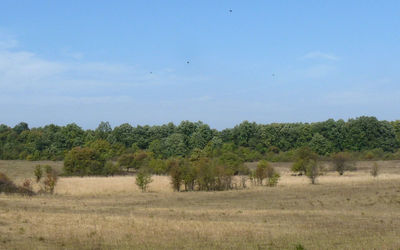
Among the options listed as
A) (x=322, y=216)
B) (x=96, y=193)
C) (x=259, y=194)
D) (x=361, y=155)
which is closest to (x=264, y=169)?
(x=259, y=194)

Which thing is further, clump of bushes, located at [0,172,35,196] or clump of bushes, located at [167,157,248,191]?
clump of bushes, located at [167,157,248,191]

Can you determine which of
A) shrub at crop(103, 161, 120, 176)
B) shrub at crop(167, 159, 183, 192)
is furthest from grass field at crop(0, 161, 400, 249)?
shrub at crop(103, 161, 120, 176)

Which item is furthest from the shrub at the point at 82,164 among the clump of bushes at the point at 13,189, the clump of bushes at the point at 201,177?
the clump of bushes at the point at 201,177

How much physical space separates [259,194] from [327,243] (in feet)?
91.3

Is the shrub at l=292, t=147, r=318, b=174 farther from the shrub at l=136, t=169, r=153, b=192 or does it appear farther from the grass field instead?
the grass field

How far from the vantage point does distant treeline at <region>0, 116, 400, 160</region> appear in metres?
119

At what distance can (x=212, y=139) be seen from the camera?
12519cm

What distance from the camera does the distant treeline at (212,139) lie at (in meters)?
119

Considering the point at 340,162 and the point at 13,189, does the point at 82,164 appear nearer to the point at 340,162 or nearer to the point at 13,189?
the point at 13,189

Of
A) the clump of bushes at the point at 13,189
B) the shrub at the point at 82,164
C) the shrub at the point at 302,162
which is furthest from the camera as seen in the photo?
the shrub at the point at 82,164

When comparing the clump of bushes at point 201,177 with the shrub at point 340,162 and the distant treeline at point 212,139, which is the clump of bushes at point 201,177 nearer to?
the shrub at point 340,162

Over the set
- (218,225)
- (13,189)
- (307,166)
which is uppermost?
(307,166)

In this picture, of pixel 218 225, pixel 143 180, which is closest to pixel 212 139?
pixel 143 180

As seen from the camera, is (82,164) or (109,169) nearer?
(82,164)
